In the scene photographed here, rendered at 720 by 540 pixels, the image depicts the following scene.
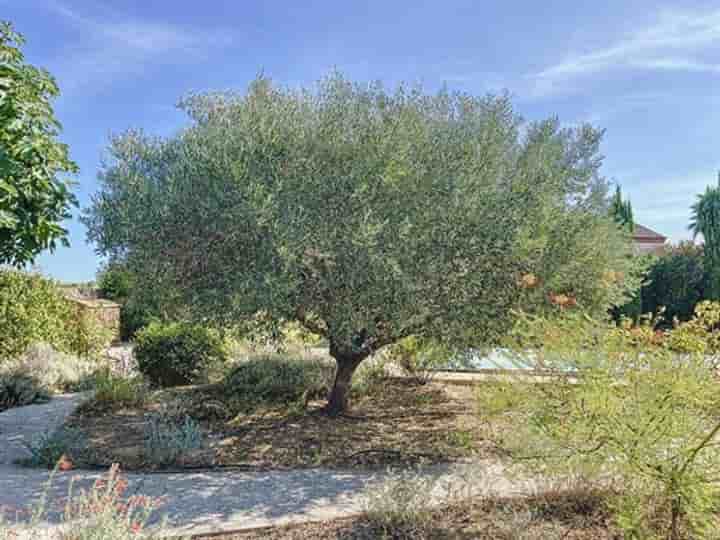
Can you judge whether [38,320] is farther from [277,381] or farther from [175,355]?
[277,381]

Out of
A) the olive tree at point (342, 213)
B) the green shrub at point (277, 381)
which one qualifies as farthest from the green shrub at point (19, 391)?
the olive tree at point (342, 213)

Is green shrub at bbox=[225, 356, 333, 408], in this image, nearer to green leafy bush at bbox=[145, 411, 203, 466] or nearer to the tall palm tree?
green leafy bush at bbox=[145, 411, 203, 466]

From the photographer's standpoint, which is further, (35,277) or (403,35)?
(35,277)

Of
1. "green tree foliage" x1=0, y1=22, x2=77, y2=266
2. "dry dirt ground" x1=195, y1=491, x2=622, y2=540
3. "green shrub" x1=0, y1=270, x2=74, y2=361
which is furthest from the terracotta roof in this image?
"green tree foliage" x1=0, y1=22, x2=77, y2=266

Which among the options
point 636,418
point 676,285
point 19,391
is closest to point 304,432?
point 636,418

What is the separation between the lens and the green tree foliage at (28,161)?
19.4ft

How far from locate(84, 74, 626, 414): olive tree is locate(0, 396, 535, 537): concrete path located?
1.44m

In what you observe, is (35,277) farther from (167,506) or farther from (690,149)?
(690,149)

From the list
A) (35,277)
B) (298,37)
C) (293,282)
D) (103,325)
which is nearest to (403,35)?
(298,37)

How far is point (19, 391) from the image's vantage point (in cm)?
891

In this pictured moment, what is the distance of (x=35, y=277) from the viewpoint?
1110 cm

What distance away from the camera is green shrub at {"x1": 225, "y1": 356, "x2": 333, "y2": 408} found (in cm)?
817

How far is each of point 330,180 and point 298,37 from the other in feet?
8.40

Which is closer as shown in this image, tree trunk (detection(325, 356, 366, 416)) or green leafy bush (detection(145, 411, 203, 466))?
green leafy bush (detection(145, 411, 203, 466))
